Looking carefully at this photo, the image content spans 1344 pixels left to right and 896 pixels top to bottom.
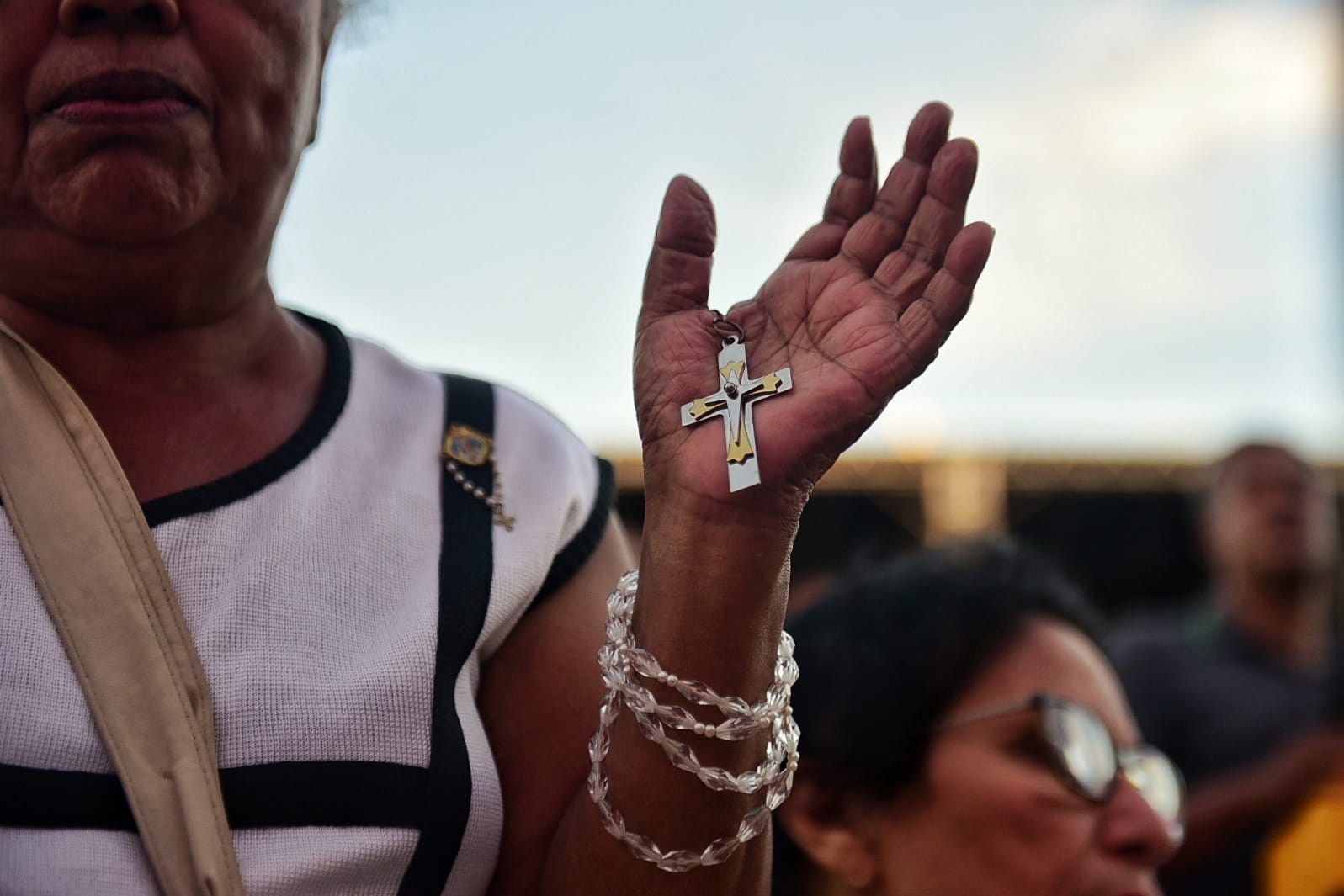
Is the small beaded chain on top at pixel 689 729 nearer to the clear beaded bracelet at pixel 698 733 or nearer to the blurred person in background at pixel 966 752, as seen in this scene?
the clear beaded bracelet at pixel 698 733

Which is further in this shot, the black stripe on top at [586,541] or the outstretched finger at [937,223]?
the black stripe on top at [586,541]

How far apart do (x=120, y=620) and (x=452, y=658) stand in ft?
1.05

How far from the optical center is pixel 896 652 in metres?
1.97

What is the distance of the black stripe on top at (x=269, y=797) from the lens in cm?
118

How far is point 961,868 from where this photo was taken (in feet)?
5.83

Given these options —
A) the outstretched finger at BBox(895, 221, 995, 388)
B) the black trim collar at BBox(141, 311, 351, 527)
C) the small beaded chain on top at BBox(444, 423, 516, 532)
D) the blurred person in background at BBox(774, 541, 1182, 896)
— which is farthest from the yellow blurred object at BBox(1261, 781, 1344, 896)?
the black trim collar at BBox(141, 311, 351, 527)

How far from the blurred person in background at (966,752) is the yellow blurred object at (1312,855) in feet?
1.17

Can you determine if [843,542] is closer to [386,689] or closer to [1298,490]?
[1298,490]

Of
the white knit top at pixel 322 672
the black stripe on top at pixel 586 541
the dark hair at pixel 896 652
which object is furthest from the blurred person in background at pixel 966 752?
the white knit top at pixel 322 672

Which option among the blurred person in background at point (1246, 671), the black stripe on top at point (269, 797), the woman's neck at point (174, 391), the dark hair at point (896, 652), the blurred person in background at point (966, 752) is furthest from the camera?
the blurred person in background at point (1246, 671)

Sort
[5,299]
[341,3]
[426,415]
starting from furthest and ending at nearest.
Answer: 1. [341,3]
2. [426,415]
3. [5,299]

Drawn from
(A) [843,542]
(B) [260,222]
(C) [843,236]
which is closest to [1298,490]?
(A) [843,542]

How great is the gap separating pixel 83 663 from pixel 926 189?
92 cm

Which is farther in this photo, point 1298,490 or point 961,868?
point 1298,490
